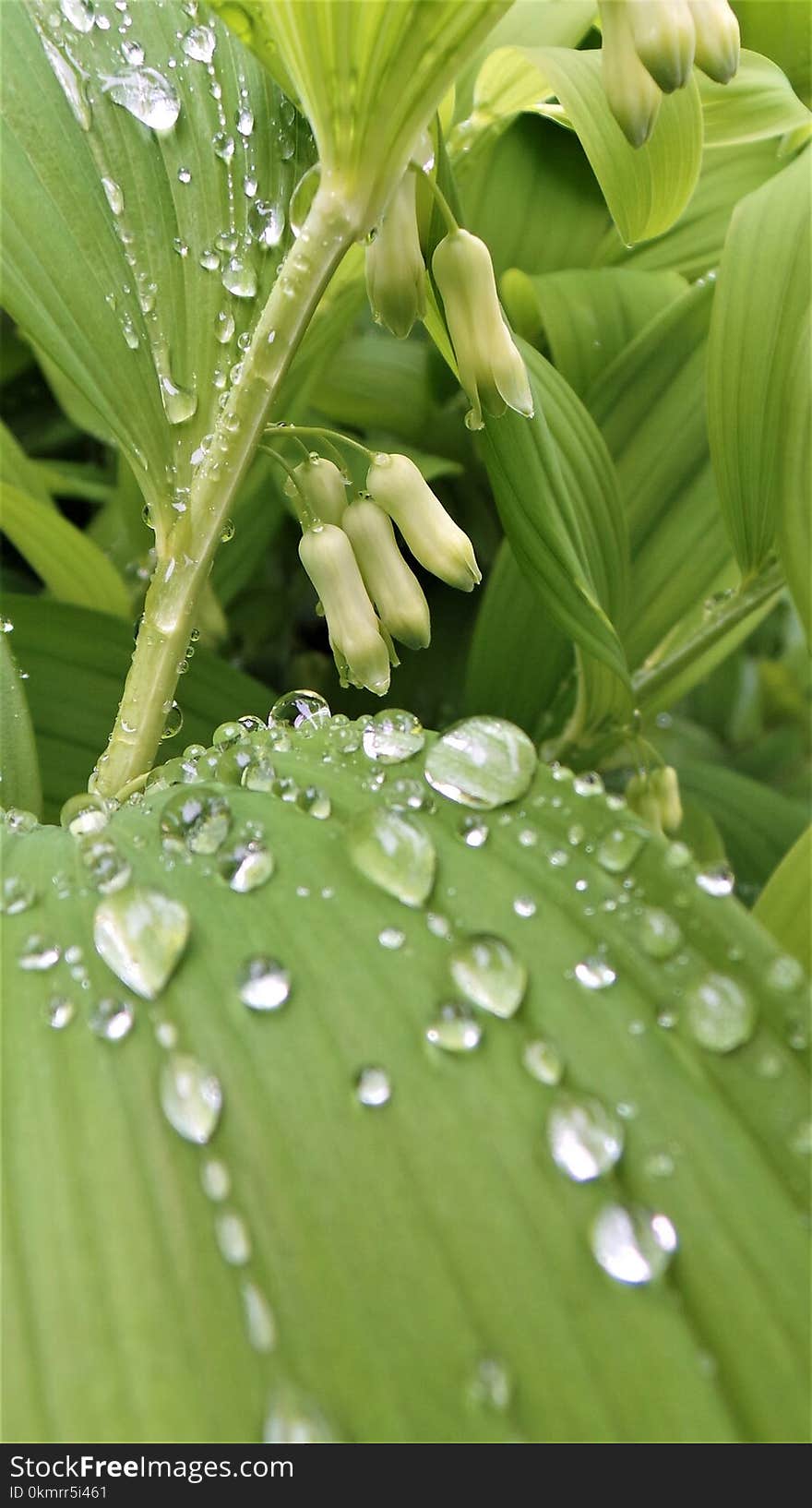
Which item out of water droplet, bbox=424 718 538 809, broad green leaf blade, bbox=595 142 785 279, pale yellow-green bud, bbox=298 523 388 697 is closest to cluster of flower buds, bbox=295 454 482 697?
pale yellow-green bud, bbox=298 523 388 697

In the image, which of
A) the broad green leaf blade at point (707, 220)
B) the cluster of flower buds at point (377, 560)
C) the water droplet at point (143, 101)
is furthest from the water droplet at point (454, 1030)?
the broad green leaf blade at point (707, 220)

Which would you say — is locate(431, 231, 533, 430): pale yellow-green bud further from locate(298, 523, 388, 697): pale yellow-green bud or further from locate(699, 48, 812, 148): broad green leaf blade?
locate(699, 48, 812, 148): broad green leaf blade

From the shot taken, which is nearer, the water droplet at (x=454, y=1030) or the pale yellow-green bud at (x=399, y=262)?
the water droplet at (x=454, y=1030)

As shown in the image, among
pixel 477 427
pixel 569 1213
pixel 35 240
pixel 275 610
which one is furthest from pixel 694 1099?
pixel 275 610

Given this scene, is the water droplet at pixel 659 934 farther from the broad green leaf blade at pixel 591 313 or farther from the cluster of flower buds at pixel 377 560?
the broad green leaf blade at pixel 591 313

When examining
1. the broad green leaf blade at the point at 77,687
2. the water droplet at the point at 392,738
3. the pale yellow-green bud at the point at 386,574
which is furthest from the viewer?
the broad green leaf blade at the point at 77,687

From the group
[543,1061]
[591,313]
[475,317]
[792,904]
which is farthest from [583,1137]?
[591,313]
